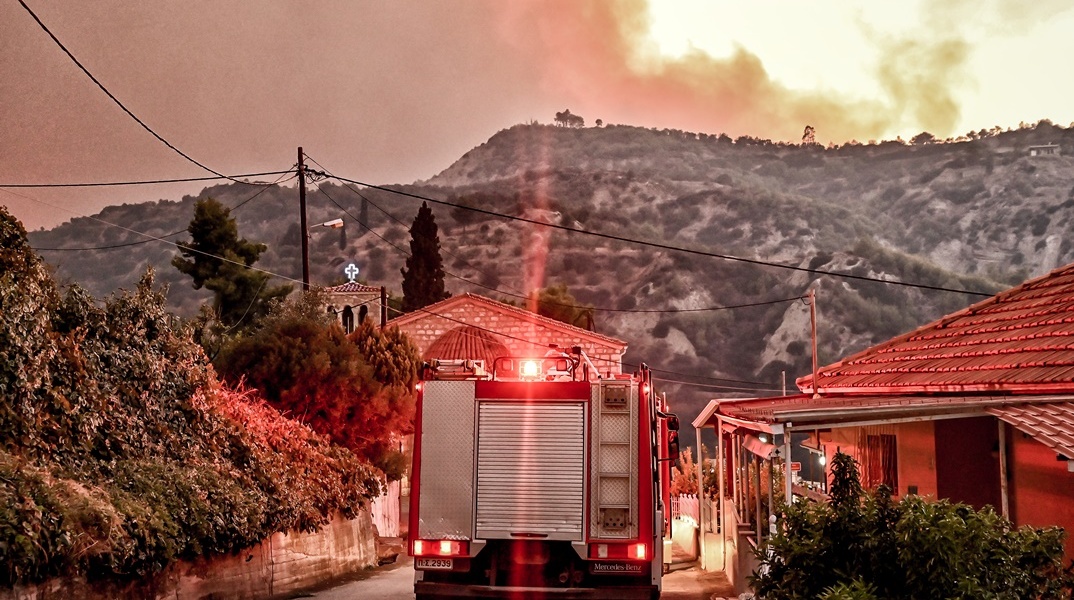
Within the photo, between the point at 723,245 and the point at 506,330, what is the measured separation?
115198 millimetres

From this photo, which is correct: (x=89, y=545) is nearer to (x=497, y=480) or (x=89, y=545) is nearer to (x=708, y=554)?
(x=497, y=480)

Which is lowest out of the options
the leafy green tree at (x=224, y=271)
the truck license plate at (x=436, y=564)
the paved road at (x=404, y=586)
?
the paved road at (x=404, y=586)

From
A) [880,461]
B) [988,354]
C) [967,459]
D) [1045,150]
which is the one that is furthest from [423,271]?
[1045,150]

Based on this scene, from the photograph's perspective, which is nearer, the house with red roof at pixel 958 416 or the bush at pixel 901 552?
the bush at pixel 901 552

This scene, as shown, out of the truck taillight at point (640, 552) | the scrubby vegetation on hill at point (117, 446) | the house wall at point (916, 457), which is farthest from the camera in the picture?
the house wall at point (916, 457)

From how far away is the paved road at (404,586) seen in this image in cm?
1716

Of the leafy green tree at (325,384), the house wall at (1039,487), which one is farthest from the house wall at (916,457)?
the leafy green tree at (325,384)

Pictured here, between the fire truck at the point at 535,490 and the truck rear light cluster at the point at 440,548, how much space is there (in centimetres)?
1

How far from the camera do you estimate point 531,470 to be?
12.1 metres

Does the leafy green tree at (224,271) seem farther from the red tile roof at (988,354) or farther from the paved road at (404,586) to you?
the red tile roof at (988,354)

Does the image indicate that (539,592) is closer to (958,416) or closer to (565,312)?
(958,416)

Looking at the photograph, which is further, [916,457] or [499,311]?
[499,311]

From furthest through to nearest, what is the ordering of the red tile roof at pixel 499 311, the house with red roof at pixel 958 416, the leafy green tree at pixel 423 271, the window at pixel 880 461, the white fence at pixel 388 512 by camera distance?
the leafy green tree at pixel 423 271
the red tile roof at pixel 499 311
the white fence at pixel 388 512
the window at pixel 880 461
the house with red roof at pixel 958 416

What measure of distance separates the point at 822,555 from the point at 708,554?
1416 cm
